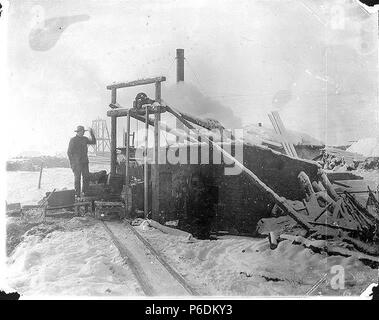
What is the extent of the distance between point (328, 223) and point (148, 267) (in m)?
4.12

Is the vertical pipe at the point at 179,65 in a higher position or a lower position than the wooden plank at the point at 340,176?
higher

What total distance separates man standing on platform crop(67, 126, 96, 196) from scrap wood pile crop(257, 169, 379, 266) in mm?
5630

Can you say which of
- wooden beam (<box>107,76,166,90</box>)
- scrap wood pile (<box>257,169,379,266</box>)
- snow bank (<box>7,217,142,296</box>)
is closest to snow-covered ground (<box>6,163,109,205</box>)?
wooden beam (<box>107,76,166,90</box>)

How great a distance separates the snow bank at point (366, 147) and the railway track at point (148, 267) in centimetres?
1429

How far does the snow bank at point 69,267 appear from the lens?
4.07 meters

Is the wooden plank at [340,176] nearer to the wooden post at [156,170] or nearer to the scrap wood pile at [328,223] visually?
the scrap wood pile at [328,223]

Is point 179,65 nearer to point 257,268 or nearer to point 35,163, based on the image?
point 35,163

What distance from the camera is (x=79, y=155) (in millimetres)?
9469

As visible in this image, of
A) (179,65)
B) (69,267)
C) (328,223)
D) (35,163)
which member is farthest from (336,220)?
(35,163)

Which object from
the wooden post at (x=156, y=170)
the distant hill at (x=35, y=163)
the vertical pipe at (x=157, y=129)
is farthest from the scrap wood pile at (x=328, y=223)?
the distant hill at (x=35, y=163)

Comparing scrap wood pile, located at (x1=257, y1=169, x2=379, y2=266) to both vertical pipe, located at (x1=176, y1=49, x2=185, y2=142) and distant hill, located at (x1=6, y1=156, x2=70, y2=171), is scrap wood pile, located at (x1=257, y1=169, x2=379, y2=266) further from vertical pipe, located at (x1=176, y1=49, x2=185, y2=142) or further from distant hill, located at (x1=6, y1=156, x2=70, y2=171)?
distant hill, located at (x1=6, y1=156, x2=70, y2=171)

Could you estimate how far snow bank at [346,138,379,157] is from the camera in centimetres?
1599

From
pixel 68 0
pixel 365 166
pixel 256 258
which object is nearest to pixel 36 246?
pixel 256 258
